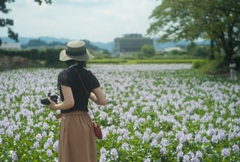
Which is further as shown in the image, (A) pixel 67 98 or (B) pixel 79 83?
(B) pixel 79 83

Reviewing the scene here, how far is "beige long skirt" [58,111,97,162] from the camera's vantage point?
4.04 m

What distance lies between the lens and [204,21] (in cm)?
2277

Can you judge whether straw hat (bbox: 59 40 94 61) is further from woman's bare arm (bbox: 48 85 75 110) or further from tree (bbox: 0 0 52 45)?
tree (bbox: 0 0 52 45)

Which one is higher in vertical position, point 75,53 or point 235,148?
point 75,53

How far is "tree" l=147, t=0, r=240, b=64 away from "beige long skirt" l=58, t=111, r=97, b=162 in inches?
701

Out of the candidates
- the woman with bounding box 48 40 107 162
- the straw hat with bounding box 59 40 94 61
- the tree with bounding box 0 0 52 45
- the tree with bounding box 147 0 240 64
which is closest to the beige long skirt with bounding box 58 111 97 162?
the woman with bounding box 48 40 107 162

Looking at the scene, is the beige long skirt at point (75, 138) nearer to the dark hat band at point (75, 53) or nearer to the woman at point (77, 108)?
the woman at point (77, 108)

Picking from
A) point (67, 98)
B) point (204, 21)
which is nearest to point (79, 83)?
point (67, 98)

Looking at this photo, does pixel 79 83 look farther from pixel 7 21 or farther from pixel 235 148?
pixel 7 21

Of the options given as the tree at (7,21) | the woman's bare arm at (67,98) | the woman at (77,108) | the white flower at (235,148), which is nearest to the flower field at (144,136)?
the white flower at (235,148)

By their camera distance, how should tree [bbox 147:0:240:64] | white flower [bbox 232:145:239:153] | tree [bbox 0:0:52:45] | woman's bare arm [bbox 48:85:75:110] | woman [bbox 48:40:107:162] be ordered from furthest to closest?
tree [bbox 0:0:52:45] < tree [bbox 147:0:240:64] < white flower [bbox 232:145:239:153] < woman [bbox 48:40:107:162] < woman's bare arm [bbox 48:85:75:110]

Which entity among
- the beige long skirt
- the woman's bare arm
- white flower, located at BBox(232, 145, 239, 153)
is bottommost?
white flower, located at BBox(232, 145, 239, 153)

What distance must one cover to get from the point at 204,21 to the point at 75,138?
65.5 feet

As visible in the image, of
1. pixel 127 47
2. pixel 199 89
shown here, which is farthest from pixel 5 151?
pixel 127 47
